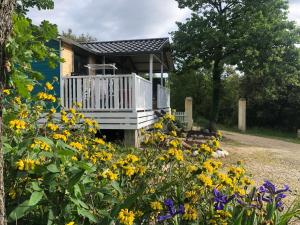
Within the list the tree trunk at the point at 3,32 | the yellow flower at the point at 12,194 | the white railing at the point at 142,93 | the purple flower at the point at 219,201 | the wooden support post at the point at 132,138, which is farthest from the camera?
the white railing at the point at 142,93

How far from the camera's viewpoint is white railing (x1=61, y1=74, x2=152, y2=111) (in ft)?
28.8

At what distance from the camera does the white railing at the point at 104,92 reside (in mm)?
8789

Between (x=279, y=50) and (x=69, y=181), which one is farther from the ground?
(x=279, y=50)

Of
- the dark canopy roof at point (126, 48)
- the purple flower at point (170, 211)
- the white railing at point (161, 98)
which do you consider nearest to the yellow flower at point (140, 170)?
the purple flower at point (170, 211)

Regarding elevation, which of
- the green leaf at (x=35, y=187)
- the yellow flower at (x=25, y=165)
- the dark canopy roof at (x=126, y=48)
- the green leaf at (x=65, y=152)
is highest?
the dark canopy roof at (x=126, y=48)

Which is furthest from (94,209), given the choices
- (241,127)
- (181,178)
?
(241,127)

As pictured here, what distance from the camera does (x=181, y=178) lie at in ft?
8.02

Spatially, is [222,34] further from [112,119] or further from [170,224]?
[170,224]

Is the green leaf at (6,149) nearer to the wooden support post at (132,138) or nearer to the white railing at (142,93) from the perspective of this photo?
the wooden support post at (132,138)

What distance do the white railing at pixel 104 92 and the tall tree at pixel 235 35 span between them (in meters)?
7.07

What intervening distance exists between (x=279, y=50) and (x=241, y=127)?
8.05 metres

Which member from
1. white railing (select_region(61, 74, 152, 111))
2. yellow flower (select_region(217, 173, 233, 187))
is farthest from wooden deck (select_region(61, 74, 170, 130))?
yellow flower (select_region(217, 173, 233, 187))

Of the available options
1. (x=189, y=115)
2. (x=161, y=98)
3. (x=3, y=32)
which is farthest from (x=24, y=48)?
(x=189, y=115)

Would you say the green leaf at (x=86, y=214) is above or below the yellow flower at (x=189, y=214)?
above
